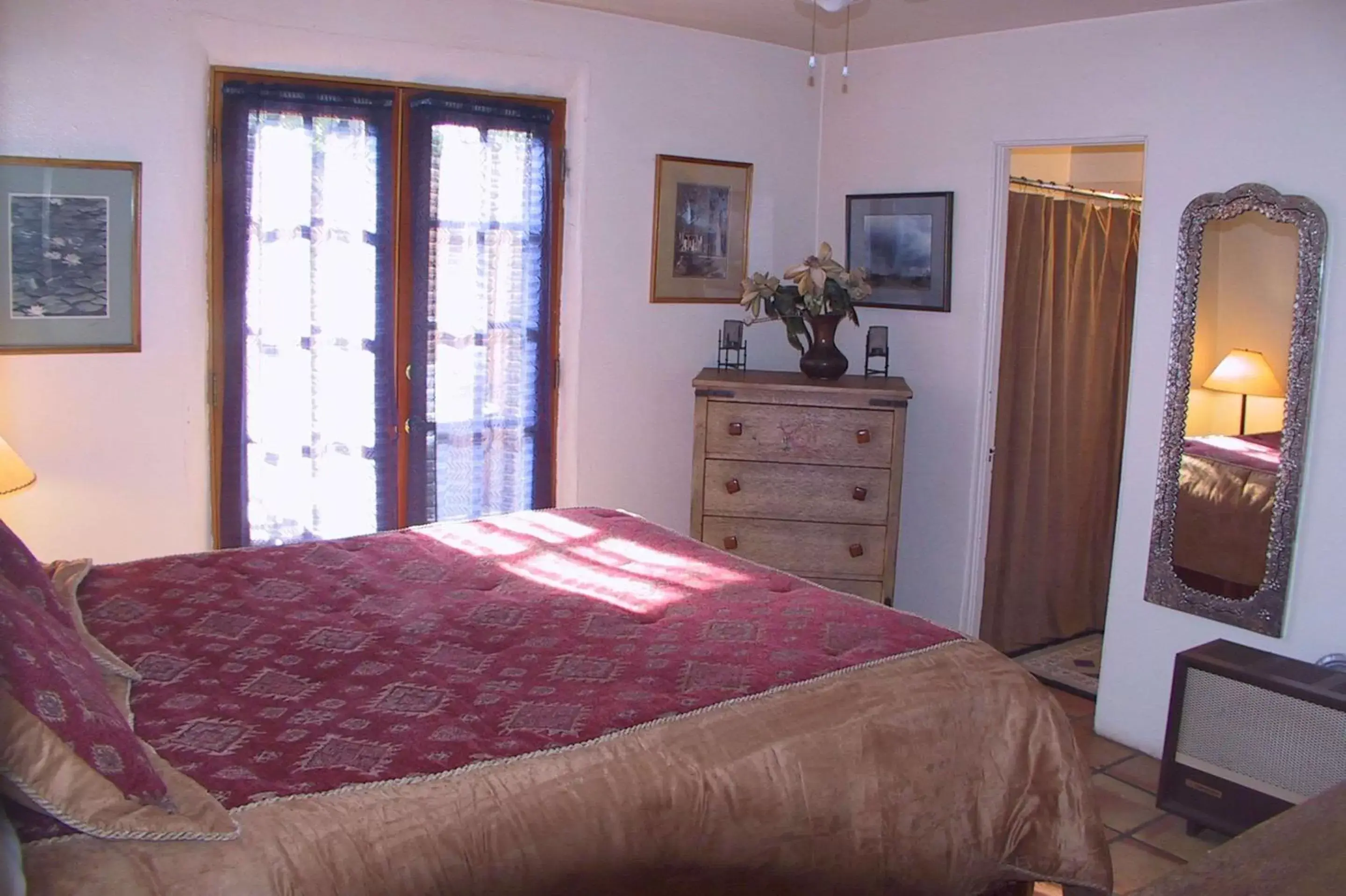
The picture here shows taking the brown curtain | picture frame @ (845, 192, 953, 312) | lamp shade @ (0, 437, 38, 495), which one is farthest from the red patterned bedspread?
the brown curtain

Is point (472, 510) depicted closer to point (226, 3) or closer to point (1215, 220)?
point (226, 3)

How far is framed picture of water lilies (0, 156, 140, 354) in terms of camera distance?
12.6ft

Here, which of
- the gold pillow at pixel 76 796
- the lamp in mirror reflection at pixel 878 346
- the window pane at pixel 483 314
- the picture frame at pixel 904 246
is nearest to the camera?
the gold pillow at pixel 76 796

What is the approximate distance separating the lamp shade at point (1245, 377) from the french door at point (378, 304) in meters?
2.57

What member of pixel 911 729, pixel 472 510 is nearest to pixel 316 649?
pixel 911 729

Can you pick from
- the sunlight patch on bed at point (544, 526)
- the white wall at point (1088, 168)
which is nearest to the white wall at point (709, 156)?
the white wall at point (1088, 168)

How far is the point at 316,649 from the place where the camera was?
2623 millimetres

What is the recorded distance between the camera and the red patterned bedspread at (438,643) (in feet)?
7.24

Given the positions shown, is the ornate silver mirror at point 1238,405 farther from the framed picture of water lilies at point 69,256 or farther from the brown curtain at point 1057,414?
the framed picture of water lilies at point 69,256

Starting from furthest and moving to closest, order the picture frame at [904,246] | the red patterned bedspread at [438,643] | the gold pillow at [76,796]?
the picture frame at [904,246] < the red patterned bedspread at [438,643] < the gold pillow at [76,796]

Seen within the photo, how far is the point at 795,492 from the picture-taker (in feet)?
16.0

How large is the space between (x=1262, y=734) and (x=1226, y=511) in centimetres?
80

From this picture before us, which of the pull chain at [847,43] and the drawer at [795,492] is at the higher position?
the pull chain at [847,43]

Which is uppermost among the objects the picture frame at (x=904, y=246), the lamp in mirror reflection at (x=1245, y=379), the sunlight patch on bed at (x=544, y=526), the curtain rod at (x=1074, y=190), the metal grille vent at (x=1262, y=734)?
the curtain rod at (x=1074, y=190)
